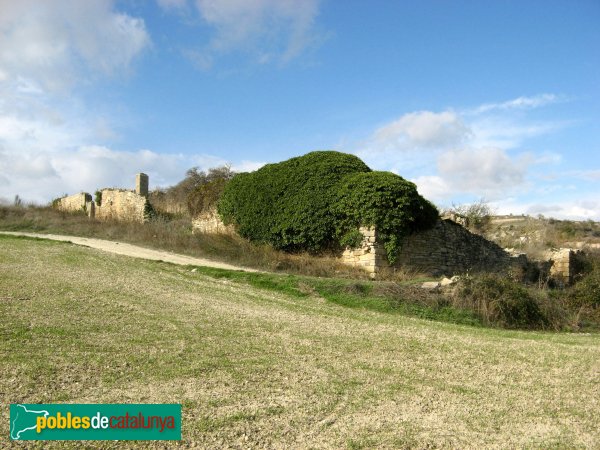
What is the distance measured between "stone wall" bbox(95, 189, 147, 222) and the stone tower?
1249 mm

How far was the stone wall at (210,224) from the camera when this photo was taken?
74.4 feet

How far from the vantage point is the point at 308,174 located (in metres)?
20.8

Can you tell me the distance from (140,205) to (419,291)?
16.7 meters

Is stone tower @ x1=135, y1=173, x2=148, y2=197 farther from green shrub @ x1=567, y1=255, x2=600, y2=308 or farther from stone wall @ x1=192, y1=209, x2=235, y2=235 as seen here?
green shrub @ x1=567, y1=255, x2=600, y2=308

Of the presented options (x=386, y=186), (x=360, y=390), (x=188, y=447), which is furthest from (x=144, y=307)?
(x=386, y=186)

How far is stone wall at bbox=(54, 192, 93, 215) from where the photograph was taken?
98.1ft

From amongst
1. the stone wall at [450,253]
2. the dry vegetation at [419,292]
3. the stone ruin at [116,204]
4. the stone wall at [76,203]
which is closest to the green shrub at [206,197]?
the stone ruin at [116,204]

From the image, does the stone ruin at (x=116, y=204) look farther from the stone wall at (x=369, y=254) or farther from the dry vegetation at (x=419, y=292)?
the stone wall at (x=369, y=254)

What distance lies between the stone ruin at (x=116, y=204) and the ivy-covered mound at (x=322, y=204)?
6.08 meters

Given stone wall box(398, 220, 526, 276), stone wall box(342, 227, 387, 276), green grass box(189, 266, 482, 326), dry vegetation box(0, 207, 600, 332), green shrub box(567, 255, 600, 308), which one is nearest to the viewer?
green grass box(189, 266, 482, 326)

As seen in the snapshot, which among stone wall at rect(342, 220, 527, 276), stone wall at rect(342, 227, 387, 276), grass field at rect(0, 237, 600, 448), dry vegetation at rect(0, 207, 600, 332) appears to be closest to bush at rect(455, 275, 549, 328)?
dry vegetation at rect(0, 207, 600, 332)

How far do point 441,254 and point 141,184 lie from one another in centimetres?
1651

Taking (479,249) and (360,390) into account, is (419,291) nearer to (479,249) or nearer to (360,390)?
(360,390)

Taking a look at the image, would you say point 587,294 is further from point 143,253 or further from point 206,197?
point 206,197
